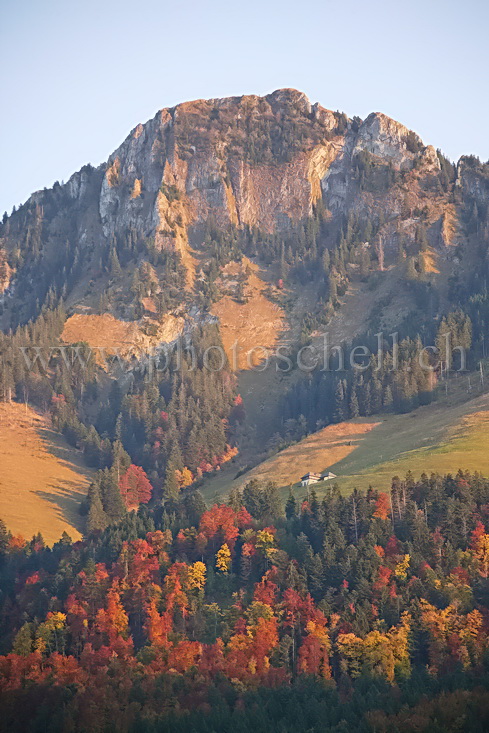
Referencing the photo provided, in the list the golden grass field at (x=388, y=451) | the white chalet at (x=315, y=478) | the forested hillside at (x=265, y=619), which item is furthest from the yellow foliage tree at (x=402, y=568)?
the white chalet at (x=315, y=478)

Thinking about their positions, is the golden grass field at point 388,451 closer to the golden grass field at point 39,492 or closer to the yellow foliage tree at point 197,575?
the golden grass field at point 39,492

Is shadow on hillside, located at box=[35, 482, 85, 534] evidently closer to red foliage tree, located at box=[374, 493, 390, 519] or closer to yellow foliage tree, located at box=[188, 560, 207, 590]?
yellow foliage tree, located at box=[188, 560, 207, 590]

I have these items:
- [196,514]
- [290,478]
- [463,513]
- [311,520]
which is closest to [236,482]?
[290,478]

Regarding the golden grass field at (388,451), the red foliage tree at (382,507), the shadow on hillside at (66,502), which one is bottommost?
the shadow on hillside at (66,502)

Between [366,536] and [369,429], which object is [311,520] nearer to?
[366,536]

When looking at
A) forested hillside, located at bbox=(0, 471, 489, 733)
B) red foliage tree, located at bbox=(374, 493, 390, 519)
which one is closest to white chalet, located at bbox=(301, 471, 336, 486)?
forested hillside, located at bbox=(0, 471, 489, 733)

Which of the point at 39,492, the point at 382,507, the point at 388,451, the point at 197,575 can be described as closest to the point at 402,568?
the point at 382,507

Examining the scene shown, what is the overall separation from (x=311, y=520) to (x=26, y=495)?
62147 millimetres

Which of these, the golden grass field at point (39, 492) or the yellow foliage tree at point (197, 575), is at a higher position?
the golden grass field at point (39, 492)

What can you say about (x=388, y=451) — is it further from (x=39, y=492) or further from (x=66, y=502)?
(x=39, y=492)

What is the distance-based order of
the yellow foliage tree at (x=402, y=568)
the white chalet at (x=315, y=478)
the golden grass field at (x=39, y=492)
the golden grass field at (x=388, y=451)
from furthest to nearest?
the golden grass field at (x=39, y=492) < the white chalet at (x=315, y=478) < the golden grass field at (x=388, y=451) < the yellow foliage tree at (x=402, y=568)

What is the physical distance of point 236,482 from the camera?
584ft

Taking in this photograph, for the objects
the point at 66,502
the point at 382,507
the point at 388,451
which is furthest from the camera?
the point at 66,502

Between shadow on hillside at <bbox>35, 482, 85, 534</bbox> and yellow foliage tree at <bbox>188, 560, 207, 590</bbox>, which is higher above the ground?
→ shadow on hillside at <bbox>35, 482, 85, 534</bbox>
